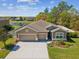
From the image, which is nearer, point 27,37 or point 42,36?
point 27,37

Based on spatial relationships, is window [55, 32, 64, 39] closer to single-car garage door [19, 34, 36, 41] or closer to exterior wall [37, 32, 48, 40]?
exterior wall [37, 32, 48, 40]

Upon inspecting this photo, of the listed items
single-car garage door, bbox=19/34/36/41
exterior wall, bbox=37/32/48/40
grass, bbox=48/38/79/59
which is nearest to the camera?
grass, bbox=48/38/79/59

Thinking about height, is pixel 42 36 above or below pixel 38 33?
below

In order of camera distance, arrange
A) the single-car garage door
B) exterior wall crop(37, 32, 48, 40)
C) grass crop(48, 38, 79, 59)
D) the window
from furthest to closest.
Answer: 1. exterior wall crop(37, 32, 48, 40)
2. the single-car garage door
3. the window
4. grass crop(48, 38, 79, 59)

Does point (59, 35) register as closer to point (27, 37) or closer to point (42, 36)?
point (42, 36)

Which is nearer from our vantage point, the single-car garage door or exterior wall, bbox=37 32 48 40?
the single-car garage door

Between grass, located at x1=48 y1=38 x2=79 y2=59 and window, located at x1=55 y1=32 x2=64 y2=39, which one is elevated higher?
window, located at x1=55 y1=32 x2=64 y2=39

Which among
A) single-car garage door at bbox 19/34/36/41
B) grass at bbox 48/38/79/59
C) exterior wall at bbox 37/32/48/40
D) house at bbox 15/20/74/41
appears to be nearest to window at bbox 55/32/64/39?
house at bbox 15/20/74/41

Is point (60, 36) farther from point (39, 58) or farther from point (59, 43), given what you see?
point (39, 58)

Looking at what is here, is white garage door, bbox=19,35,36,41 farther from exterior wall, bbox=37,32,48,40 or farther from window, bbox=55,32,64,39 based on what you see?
window, bbox=55,32,64,39

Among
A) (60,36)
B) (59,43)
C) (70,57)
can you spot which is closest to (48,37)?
(60,36)

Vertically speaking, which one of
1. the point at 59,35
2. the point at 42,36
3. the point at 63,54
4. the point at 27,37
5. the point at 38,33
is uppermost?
the point at 38,33

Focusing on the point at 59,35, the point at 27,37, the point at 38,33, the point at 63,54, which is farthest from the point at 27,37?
the point at 63,54
